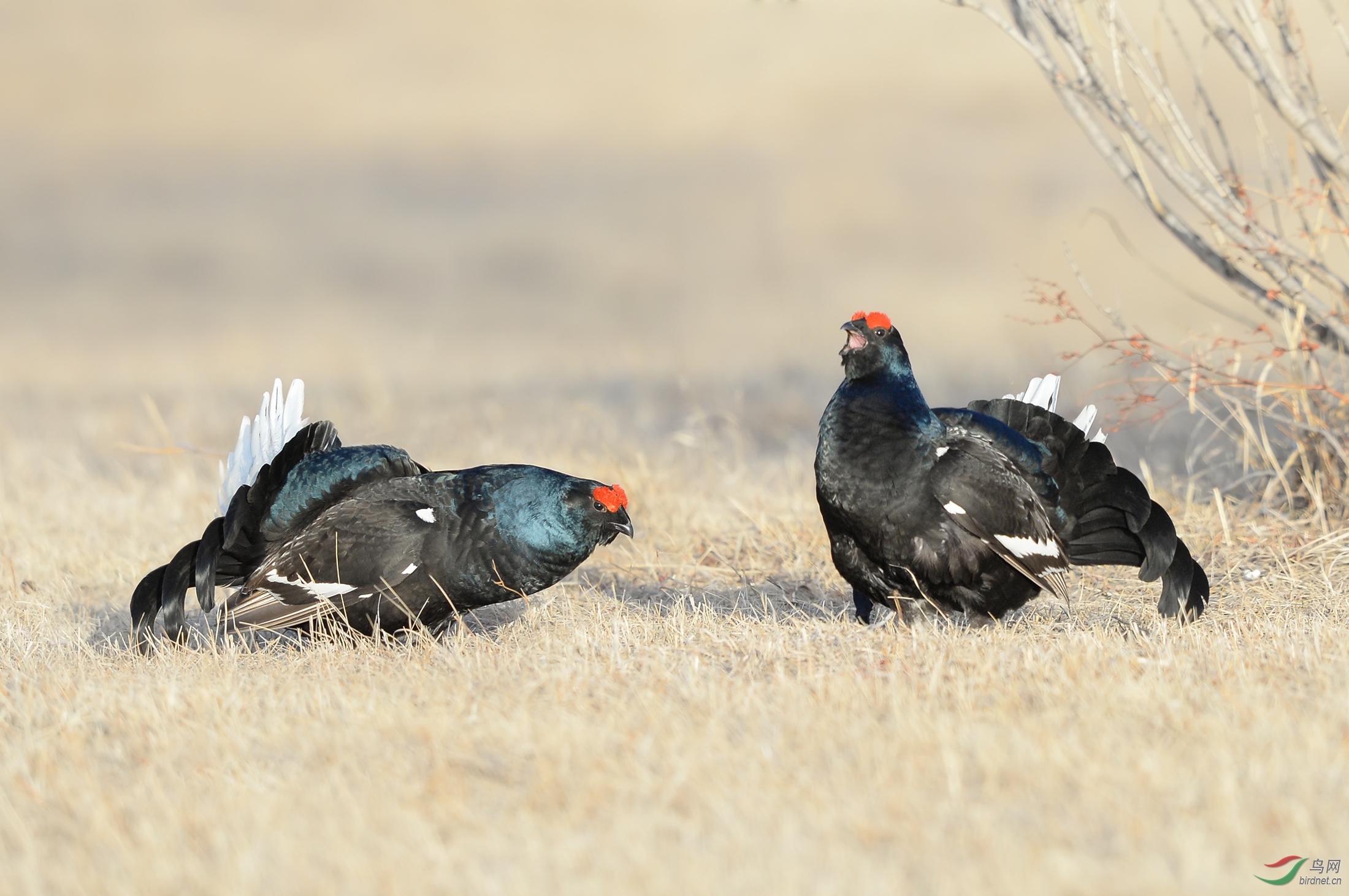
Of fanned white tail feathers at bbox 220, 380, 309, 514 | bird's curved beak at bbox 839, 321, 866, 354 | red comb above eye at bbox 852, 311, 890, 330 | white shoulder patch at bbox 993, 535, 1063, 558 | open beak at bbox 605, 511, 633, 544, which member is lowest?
white shoulder patch at bbox 993, 535, 1063, 558

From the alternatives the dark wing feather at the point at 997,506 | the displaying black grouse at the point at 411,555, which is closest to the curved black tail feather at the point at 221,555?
the displaying black grouse at the point at 411,555

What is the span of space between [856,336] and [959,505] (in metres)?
0.67

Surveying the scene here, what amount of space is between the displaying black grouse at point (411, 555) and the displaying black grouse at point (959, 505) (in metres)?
0.82

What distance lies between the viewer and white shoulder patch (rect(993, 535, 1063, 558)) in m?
4.14

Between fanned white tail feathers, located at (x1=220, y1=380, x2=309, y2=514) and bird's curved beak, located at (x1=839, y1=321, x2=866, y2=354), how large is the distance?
2142 mm

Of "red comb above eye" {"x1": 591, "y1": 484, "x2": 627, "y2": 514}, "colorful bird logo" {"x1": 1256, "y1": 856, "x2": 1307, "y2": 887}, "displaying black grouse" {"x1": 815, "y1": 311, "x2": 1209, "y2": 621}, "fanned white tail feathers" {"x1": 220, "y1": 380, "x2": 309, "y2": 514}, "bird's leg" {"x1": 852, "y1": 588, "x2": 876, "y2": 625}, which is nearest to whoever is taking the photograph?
"colorful bird logo" {"x1": 1256, "y1": 856, "x2": 1307, "y2": 887}

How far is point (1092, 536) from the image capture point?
459 centimetres

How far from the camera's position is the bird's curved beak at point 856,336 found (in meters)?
4.23

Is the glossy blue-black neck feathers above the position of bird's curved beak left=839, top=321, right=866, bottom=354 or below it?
below

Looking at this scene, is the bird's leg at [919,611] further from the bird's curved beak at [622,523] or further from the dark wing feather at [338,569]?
the dark wing feather at [338,569]

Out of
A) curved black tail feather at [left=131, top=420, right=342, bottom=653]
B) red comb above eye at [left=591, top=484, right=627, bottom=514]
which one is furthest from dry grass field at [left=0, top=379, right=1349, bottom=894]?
red comb above eye at [left=591, top=484, right=627, bottom=514]

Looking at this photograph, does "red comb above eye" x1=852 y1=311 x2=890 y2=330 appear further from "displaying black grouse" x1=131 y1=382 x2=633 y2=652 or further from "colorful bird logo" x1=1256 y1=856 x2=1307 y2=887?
"colorful bird logo" x1=1256 y1=856 x2=1307 y2=887

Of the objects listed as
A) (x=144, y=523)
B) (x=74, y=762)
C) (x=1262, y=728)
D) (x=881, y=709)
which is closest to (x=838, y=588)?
(x=881, y=709)

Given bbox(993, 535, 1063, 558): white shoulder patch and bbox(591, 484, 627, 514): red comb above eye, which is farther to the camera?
bbox(591, 484, 627, 514): red comb above eye
